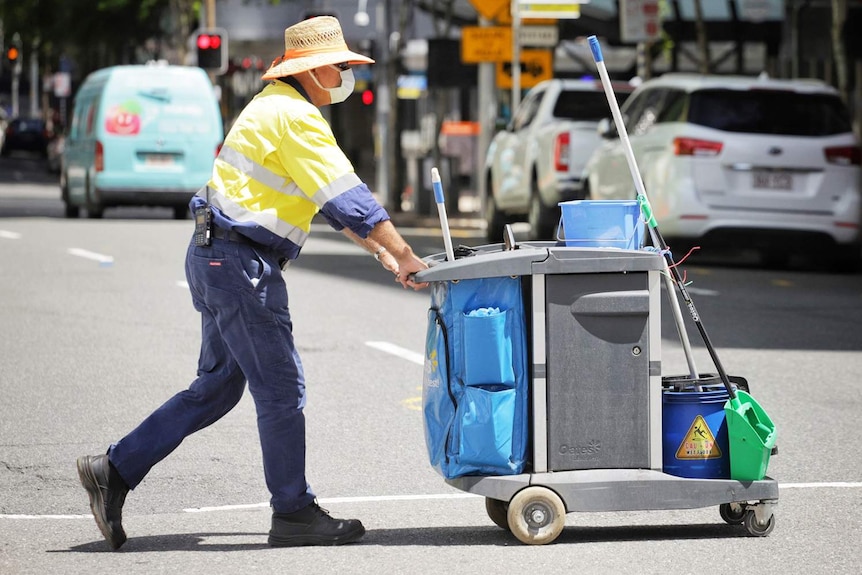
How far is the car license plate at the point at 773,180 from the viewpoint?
17750mm

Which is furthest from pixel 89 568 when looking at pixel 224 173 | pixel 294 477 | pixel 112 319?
pixel 112 319

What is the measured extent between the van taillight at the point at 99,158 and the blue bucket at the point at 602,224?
20587mm

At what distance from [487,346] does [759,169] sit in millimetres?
11921

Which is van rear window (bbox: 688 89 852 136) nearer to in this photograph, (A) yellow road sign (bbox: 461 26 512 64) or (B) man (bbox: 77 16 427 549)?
(A) yellow road sign (bbox: 461 26 512 64)

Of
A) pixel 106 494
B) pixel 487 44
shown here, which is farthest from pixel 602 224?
pixel 487 44

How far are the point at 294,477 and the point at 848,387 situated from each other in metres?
4.85

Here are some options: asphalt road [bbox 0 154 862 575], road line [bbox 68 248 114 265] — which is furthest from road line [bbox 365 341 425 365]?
road line [bbox 68 248 114 265]

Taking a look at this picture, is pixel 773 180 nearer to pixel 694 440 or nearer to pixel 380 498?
pixel 380 498

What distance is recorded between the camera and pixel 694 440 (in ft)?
21.1

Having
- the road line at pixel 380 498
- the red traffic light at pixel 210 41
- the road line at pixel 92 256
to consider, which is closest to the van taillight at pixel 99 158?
the road line at pixel 92 256

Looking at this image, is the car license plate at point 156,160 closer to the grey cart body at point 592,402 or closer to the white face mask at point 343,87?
the white face mask at point 343,87

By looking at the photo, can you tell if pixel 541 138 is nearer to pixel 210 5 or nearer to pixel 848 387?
pixel 848 387

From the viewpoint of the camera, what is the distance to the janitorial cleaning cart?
6.28 metres

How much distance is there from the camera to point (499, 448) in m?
6.30
